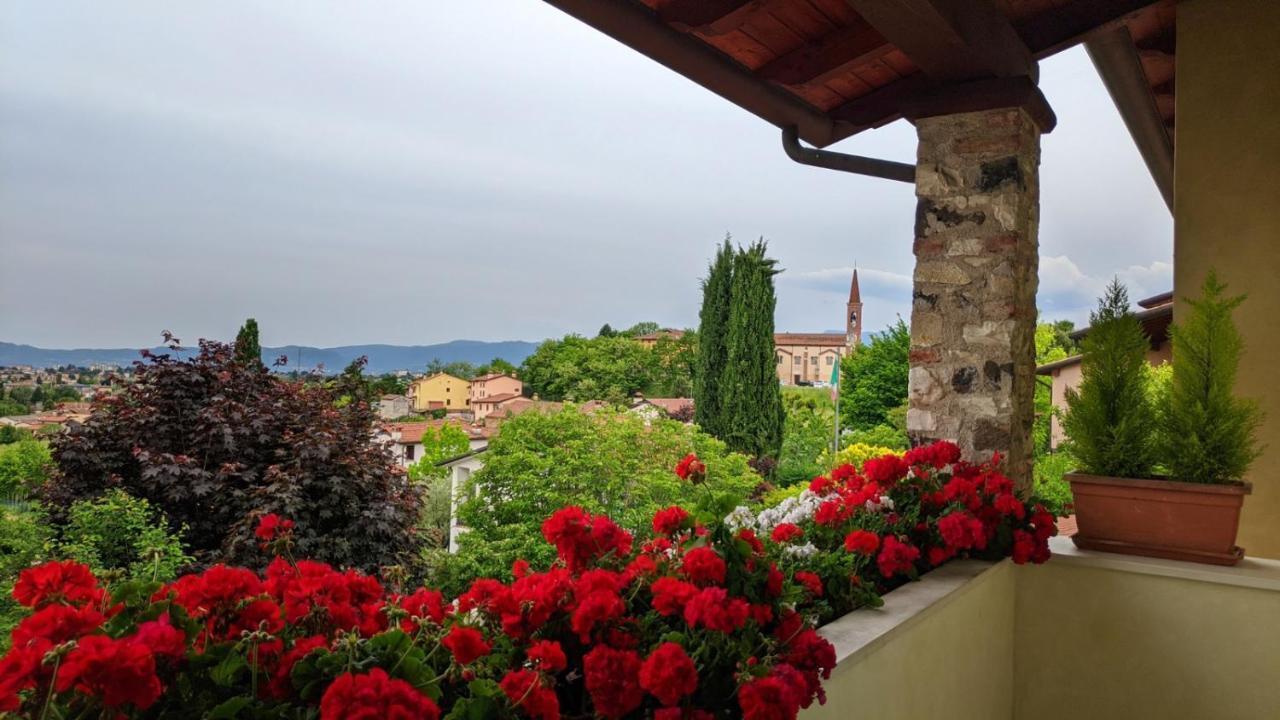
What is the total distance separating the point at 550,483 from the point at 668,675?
7563 mm

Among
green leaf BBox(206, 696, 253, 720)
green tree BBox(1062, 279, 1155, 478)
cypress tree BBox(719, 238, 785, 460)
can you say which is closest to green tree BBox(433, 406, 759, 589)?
cypress tree BBox(719, 238, 785, 460)

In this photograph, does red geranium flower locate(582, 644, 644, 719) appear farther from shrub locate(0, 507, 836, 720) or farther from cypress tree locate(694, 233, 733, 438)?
cypress tree locate(694, 233, 733, 438)

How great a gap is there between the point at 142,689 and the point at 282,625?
19 centimetres

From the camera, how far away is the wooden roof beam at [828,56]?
243 centimetres

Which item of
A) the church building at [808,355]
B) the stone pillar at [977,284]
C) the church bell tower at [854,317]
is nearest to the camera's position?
the stone pillar at [977,284]

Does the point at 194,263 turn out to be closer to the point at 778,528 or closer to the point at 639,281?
the point at 639,281

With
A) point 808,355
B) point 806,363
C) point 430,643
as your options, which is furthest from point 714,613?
point 808,355

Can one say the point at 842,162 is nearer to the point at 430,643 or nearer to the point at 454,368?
the point at 430,643

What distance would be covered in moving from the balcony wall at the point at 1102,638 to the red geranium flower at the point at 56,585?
1426mm

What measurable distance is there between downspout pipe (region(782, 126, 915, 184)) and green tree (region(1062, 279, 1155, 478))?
3.11ft

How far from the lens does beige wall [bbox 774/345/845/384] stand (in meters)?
30.2

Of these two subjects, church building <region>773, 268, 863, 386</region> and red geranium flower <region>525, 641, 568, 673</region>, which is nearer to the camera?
red geranium flower <region>525, 641, 568, 673</region>

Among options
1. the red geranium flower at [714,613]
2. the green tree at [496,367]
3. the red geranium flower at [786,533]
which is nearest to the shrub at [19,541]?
the red geranium flower at [786,533]

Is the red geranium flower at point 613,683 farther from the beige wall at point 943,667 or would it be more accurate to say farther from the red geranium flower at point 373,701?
the beige wall at point 943,667
